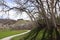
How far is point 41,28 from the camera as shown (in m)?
27.8

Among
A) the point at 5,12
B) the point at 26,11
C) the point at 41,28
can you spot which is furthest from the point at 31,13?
the point at 41,28

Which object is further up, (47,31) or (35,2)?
(35,2)

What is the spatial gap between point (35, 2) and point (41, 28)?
7.02m

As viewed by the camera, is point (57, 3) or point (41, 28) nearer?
point (57, 3)

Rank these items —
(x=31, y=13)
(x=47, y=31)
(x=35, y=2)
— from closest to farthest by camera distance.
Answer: (x=35, y=2)
(x=31, y=13)
(x=47, y=31)

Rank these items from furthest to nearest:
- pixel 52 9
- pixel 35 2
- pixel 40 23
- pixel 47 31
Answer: pixel 40 23
pixel 47 31
pixel 35 2
pixel 52 9

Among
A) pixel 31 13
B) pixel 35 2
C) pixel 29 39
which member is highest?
pixel 35 2

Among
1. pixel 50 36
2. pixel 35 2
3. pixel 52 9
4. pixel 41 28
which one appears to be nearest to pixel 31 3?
pixel 35 2

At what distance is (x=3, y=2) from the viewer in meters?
22.3

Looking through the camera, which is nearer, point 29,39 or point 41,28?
point 29,39

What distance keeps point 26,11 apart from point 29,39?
4354mm

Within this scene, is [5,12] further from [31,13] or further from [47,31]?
[47,31]

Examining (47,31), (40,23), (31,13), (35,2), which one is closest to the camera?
(35,2)

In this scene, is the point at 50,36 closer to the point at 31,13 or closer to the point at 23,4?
the point at 31,13
